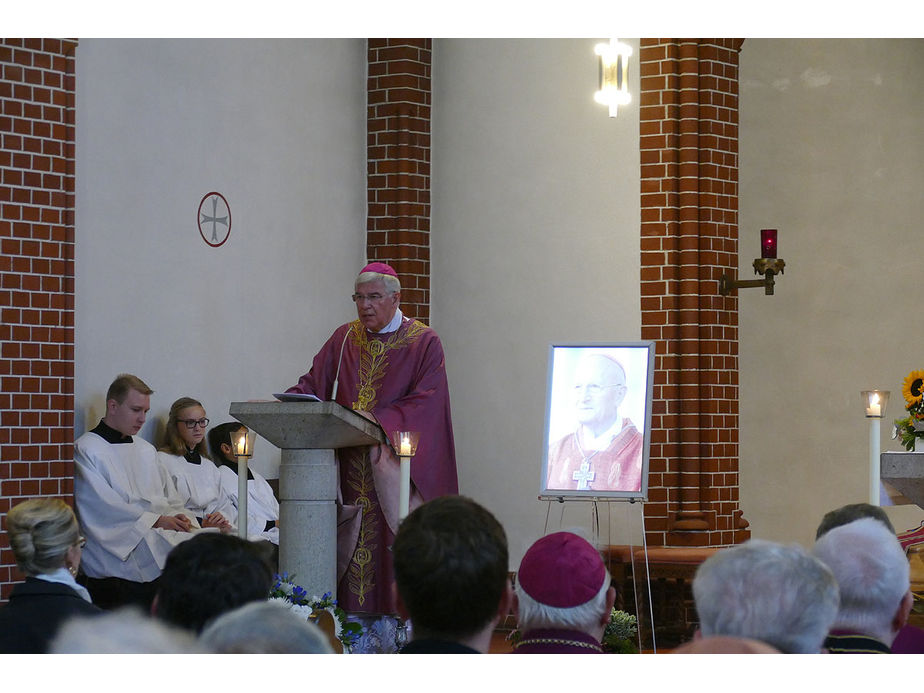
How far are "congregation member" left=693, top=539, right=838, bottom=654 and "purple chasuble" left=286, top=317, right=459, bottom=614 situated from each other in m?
3.74

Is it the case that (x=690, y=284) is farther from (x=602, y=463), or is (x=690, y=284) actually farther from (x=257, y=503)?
(x=257, y=503)

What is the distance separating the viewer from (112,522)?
682 centimetres

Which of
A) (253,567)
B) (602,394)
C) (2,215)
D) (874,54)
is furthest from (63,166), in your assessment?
(874,54)

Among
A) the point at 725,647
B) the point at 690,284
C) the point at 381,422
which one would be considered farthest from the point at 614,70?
the point at 725,647

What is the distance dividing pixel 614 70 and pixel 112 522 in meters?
3.82

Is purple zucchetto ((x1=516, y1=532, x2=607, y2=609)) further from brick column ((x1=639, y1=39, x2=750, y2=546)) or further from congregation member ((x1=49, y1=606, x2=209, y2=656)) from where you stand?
brick column ((x1=639, y1=39, x2=750, y2=546))

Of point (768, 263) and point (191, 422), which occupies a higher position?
point (768, 263)

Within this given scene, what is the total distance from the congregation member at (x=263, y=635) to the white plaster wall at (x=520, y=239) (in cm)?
652

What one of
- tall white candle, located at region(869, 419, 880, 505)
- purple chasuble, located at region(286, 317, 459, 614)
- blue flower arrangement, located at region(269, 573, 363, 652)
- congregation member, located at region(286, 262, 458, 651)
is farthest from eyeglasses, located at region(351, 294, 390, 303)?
tall white candle, located at region(869, 419, 880, 505)

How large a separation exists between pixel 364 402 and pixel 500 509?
2513mm

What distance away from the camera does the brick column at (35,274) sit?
6.40m

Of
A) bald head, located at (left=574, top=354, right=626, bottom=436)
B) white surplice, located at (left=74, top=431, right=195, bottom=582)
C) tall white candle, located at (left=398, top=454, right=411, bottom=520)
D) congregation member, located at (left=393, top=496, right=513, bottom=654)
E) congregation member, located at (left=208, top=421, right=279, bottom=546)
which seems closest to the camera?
congregation member, located at (left=393, top=496, right=513, bottom=654)

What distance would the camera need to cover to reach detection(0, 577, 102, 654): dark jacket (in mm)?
3281

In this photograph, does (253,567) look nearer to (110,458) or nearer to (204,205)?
(110,458)
